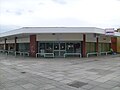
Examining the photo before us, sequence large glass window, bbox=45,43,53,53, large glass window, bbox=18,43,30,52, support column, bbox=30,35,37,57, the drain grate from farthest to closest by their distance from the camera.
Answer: large glass window, bbox=18,43,30,52 < large glass window, bbox=45,43,53,53 < support column, bbox=30,35,37,57 < the drain grate

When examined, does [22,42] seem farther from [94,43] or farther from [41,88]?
[41,88]

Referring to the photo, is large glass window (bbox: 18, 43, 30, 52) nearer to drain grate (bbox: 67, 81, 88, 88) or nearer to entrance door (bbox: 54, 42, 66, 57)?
entrance door (bbox: 54, 42, 66, 57)

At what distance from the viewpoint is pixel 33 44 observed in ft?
74.2

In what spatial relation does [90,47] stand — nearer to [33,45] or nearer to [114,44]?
[33,45]

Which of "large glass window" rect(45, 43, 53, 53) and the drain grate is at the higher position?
"large glass window" rect(45, 43, 53, 53)

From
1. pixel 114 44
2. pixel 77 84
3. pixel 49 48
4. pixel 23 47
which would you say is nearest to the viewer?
pixel 77 84

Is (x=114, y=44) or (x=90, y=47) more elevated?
(x=114, y=44)

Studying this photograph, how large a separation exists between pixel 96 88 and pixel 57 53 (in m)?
15.7

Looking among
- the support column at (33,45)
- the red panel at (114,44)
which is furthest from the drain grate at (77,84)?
the red panel at (114,44)

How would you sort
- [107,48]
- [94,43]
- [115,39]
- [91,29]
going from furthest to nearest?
[115,39] < [107,48] < [94,43] < [91,29]

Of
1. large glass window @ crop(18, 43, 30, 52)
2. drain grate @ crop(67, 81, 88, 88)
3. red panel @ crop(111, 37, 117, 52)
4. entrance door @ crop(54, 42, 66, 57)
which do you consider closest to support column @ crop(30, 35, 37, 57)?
entrance door @ crop(54, 42, 66, 57)

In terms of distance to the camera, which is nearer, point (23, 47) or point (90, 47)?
point (90, 47)

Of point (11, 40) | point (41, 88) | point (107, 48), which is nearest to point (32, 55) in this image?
point (11, 40)

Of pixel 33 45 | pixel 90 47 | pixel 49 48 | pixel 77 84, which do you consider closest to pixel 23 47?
pixel 33 45
